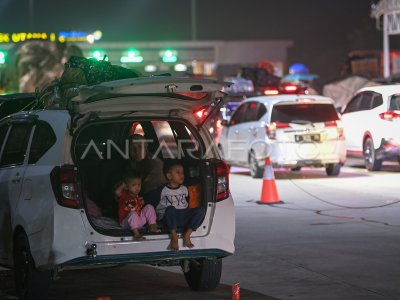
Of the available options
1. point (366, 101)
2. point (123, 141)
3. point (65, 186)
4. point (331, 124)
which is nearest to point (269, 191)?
point (331, 124)

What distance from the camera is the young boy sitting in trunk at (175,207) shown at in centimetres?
831

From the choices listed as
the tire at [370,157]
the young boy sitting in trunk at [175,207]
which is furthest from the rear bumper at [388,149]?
the young boy sitting in trunk at [175,207]

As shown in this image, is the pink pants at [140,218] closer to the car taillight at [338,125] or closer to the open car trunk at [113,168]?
the open car trunk at [113,168]

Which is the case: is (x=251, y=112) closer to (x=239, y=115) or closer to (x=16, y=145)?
(x=239, y=115)

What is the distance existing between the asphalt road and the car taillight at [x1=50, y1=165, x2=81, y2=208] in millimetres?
1172

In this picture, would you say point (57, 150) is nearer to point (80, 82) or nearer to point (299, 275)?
point (80, 82)

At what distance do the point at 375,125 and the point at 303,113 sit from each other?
1.86 m

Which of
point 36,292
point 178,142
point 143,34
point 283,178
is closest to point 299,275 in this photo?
point 178,142

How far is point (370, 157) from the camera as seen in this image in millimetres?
20922

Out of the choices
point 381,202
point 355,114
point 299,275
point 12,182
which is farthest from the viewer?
point 355,114

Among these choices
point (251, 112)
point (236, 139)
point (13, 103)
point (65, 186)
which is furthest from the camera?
point (236, 139)

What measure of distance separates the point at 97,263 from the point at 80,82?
2001 mm

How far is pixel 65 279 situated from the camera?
9750 millimetres

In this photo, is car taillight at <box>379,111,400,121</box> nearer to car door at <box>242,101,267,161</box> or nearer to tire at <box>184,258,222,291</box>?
car door at <box>242,101,267,161</box>
